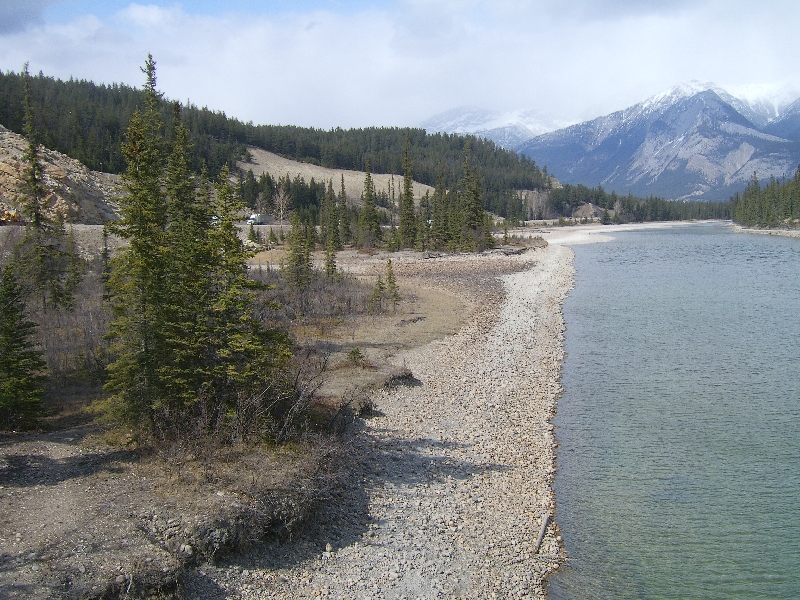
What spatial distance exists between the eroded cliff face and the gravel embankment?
4019 centimetres

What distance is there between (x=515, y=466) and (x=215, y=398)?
7.99 meters

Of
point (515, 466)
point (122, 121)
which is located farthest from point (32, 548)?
point (122, 121)

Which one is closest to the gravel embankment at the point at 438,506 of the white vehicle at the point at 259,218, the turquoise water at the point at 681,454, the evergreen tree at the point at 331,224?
the turquoise water at the point at 681,454

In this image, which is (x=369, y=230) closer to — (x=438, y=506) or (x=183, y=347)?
(x=183, y=347)

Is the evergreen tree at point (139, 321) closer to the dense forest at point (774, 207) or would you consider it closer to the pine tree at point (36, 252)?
the pine tree at point (36, 252)

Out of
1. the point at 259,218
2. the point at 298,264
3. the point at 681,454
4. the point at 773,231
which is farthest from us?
the point at 773,231

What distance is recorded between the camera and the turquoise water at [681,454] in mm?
12109

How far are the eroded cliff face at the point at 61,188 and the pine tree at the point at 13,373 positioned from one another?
126ft

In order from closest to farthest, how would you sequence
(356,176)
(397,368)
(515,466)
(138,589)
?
(138,589) < (515,466) < (397,368) < (356,176)

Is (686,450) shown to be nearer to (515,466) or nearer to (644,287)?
(515,466)

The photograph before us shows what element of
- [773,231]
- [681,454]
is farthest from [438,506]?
[773,231]

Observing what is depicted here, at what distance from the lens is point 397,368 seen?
23797 mm

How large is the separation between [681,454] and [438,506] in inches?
306

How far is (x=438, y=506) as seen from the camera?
45.7 feet
